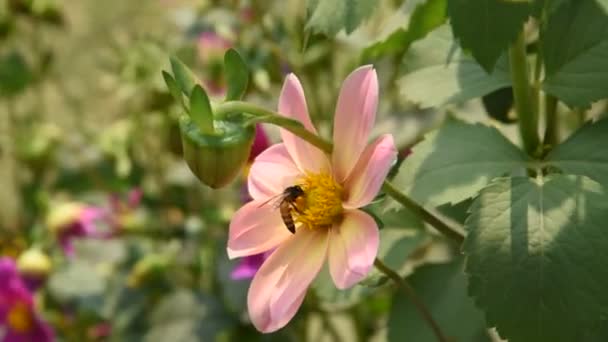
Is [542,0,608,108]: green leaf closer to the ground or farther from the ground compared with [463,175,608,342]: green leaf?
farther from the ground

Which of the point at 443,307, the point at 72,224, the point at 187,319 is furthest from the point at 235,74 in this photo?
the point at 72,224

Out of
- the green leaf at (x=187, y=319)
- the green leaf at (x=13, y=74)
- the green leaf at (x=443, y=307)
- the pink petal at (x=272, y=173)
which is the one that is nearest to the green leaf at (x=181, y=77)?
the pink petal at (x=272, y=173)

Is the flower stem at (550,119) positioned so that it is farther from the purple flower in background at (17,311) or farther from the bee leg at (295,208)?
the purple flower in background at (17,311)

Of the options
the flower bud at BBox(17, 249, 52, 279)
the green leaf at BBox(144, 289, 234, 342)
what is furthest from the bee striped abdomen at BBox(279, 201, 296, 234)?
the flower bud at BBox(17, 249, 52, 279)

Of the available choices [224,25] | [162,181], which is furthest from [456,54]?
[162,181]

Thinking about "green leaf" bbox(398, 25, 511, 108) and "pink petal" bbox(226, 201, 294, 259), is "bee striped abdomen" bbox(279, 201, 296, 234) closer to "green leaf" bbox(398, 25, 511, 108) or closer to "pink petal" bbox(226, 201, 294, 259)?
"pink petal" bbox(226, 201, 294, 259)
